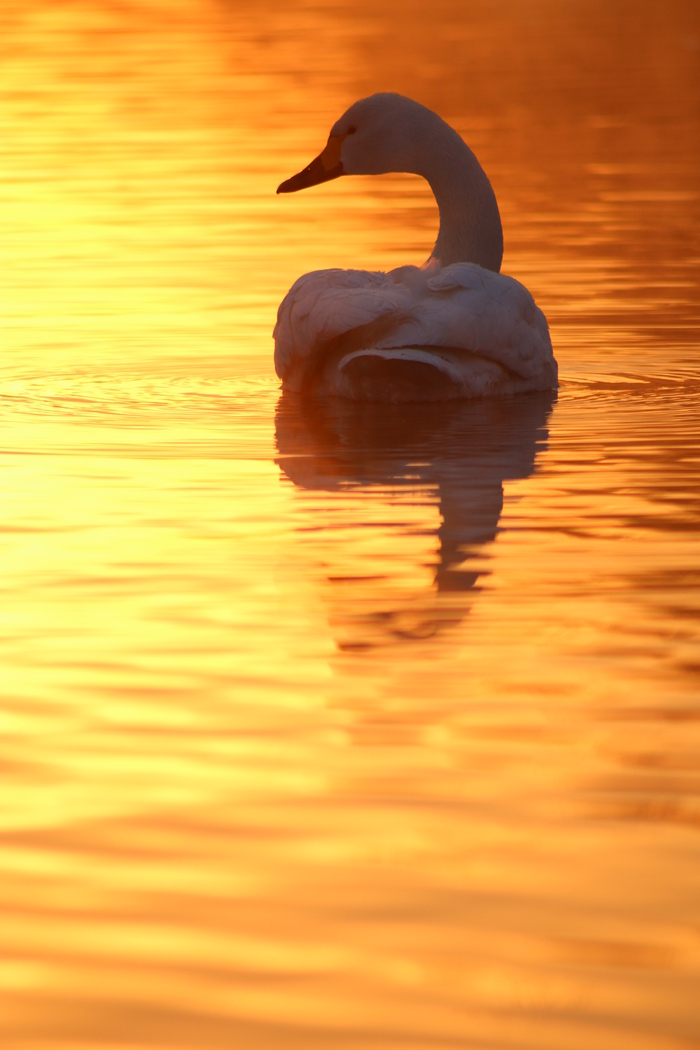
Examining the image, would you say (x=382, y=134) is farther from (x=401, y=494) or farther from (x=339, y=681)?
(x=339, y=681)

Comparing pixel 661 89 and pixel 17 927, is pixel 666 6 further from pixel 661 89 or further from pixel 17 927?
pixel 17 927

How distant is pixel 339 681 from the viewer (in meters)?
4.16

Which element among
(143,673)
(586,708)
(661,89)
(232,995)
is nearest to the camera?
(232,995)

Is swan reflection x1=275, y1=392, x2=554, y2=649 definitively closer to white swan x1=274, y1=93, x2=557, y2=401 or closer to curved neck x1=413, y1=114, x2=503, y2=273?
white swan x1=274, y1=93, x2=557, y2=401

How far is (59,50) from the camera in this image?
31641mm

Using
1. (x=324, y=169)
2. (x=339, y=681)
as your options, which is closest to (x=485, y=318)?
(x=324, y=169)

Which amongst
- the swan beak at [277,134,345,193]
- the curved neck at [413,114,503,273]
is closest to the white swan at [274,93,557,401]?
the curved neck at [413,114,503,273]

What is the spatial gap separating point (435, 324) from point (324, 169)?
2160mm

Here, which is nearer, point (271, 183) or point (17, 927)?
point (17, 927)

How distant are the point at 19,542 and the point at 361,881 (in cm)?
262

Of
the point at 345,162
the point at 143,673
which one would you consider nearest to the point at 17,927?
the point at 143,673

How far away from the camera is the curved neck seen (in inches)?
335

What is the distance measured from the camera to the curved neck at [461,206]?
8.52 metres

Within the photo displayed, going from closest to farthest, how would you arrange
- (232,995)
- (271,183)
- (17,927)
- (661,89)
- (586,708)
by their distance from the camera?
(232,995)
(17,927)
(586,708)
(271,183)
(661,89)
